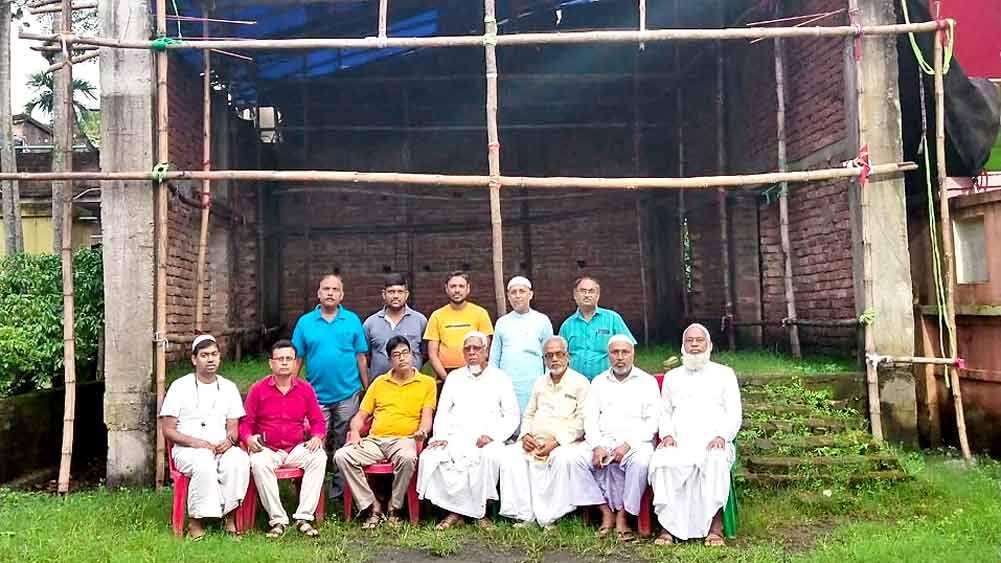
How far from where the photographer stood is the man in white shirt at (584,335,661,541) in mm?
4406

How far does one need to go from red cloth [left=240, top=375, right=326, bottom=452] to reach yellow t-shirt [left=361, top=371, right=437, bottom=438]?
32cm

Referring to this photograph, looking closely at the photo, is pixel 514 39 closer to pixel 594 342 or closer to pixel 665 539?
pixel 594 342

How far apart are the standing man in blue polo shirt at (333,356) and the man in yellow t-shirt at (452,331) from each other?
1.54 ft

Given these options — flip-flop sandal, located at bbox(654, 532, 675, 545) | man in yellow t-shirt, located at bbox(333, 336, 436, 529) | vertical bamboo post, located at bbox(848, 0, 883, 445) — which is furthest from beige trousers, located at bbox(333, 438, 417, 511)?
vertical bamboo post, located at bbox(848, 0, 883, 445)

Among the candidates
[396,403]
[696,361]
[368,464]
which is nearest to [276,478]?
[368,464]

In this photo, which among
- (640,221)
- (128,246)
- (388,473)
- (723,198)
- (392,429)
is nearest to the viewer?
(388,473)

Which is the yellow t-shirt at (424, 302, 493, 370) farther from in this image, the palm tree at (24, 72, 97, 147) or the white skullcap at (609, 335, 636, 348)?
the palm tree at (24, 72, 97, 147)

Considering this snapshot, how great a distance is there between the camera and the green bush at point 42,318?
5996 mm

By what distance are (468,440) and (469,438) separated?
1 cm

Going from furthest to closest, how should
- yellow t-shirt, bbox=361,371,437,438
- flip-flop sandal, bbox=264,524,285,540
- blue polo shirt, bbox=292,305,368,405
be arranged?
blue polo shirt, bbox=292,305,368,405, yellow t-shirt, bbox=361,371,437,438, flip-flop sandal, bbox=264,524,285,540

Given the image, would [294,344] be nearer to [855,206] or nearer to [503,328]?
[503,328]

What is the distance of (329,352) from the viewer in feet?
16.4

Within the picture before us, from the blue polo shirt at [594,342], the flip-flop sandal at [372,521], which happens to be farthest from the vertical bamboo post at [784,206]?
the flip-flop sandal at [372,521]

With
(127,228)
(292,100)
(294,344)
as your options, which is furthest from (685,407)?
(292,100)
